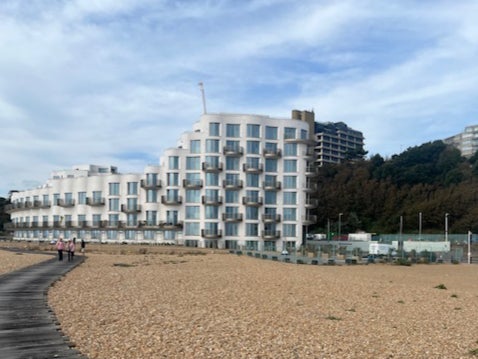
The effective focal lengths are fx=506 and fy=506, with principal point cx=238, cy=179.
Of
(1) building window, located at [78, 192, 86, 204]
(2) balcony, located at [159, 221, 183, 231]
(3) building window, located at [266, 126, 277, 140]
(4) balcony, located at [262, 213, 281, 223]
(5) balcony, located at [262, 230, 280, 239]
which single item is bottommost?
(5) balcony, located at [262, 230, 280, 239]

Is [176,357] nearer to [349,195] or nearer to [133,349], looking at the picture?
[133,349]

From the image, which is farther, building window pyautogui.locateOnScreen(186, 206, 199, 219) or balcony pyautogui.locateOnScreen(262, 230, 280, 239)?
building window pyautogui.locateOnScreen(186, 206, 199, 219)

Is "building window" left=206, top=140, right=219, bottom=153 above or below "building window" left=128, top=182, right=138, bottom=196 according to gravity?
above

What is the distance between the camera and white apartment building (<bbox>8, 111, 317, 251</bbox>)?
246 ft

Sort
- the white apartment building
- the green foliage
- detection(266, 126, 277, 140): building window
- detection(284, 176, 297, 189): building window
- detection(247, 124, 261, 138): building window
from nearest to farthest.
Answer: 1. the white apartment building
2. detection(247, 124, 261, 138): building window
3. detection(266, 126, 277, 140): building window
4. detection(284, 176, 297, 189): building window
5. the green foliage

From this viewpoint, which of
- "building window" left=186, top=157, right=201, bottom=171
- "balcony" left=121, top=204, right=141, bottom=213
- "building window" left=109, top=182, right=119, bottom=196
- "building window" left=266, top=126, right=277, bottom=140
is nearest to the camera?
"building window" left=186, top=157, right=201, bottom=171

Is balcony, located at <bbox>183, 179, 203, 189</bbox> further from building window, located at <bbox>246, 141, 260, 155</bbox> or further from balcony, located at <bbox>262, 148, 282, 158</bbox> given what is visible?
balcony, located at <bbox>262, 148, 282, 158</bbox>

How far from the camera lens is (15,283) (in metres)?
20.0

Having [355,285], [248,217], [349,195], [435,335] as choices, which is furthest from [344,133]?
[435,335]

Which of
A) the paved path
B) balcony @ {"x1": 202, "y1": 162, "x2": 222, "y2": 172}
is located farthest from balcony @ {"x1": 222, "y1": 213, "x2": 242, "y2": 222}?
the paved path

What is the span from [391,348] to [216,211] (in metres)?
64.1

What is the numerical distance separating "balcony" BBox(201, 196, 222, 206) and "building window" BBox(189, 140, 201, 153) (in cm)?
723

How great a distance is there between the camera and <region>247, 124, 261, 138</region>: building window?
76.3 meters

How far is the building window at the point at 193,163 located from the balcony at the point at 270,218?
12264 millimetres
